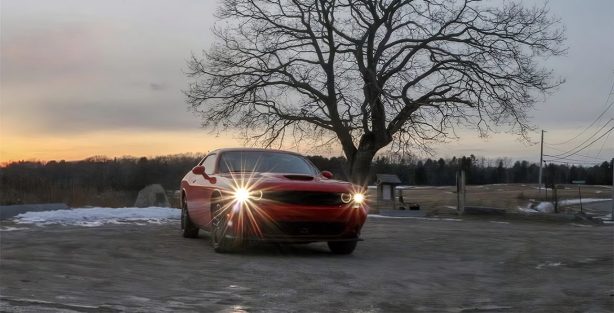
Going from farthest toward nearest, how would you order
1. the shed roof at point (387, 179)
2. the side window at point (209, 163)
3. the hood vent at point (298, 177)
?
the shed roof at point (387, 179) < the side window at point (209, 163) < the hood vent at point (298, 177)

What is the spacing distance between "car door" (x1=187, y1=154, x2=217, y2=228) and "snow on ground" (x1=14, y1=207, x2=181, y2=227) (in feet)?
11.3

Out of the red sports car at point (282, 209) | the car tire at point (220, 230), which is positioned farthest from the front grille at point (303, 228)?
the car tire at point (220, 230)

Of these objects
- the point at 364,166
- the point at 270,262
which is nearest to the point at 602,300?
the point at 270,262

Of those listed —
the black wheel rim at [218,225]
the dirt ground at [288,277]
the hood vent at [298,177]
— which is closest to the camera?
the dirt ground at [288,277]

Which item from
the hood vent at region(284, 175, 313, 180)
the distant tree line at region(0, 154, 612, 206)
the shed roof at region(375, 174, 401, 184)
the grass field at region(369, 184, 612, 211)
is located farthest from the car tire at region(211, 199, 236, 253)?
the shed roof at region(375, 174, 401, 184)

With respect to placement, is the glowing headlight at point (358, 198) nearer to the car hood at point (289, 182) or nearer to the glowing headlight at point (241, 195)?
the car hood at point (289, 182)

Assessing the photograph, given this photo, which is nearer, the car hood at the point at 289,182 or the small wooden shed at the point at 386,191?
the car hood at the point at 289,182

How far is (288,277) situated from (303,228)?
1633 millimetres

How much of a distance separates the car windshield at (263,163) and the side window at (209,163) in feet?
0.94

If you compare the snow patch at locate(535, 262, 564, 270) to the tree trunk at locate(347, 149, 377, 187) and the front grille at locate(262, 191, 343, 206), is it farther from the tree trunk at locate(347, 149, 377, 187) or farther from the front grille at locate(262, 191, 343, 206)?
the tree trunk at locate(347, 149, 377, 187)

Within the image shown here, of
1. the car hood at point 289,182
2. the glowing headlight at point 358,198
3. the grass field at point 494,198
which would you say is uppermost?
the car hood at point 289,182

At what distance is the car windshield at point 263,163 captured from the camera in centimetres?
1006

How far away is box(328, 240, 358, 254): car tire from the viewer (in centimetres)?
934

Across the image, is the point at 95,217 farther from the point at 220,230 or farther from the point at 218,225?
the point at 220,230
